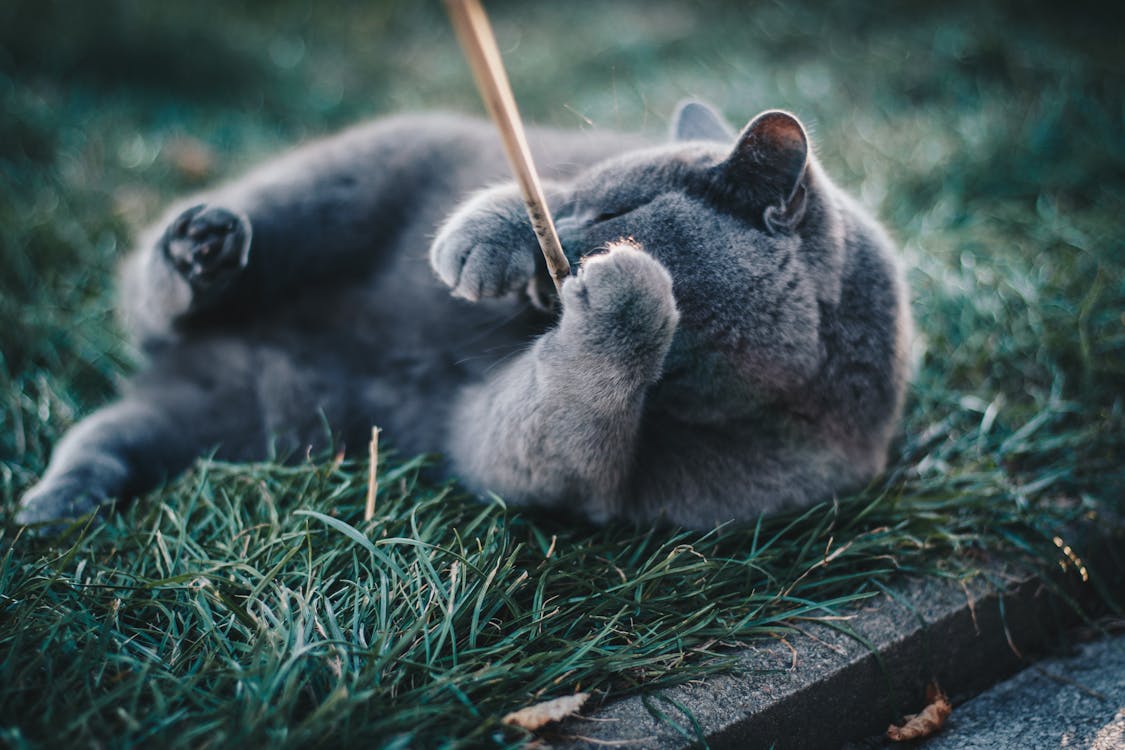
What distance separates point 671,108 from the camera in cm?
418

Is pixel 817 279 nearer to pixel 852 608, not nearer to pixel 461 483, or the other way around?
pixel 852 608

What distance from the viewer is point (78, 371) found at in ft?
7.77

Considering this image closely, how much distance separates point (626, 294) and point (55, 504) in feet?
4.18

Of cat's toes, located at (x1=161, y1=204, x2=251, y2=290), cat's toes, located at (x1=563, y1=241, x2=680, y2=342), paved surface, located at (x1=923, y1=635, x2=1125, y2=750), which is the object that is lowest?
paved surface, located at (x1=923, y1=635, x2=1125, y2=750)

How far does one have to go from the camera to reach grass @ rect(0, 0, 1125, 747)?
1267 millimetres

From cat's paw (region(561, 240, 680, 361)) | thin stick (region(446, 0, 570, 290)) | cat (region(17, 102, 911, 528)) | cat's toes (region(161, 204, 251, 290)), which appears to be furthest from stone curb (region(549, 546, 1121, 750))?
cat's toes (region(161, 204, 251, 290))

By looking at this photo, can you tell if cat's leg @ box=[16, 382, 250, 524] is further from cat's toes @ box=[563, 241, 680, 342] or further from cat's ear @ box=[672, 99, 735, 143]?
cat's ear @ box=[672, 99, 735, 143]

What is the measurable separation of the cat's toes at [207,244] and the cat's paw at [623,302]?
2.82 ft

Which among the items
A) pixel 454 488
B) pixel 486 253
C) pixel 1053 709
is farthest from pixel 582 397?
pixel 1053 709

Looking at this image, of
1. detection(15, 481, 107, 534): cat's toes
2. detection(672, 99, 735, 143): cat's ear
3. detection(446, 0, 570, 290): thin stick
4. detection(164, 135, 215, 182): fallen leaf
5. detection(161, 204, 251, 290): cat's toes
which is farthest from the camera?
detection(164, 135, 215, 182): fallen leaf

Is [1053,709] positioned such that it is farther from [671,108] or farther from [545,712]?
[671,108]

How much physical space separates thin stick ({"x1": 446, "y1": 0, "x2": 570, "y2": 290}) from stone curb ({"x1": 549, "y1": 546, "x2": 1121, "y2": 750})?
29.2 inches

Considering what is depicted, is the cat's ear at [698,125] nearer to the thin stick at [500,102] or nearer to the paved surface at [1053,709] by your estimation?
the thin stick at [500,102]

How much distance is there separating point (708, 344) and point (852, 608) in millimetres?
576
